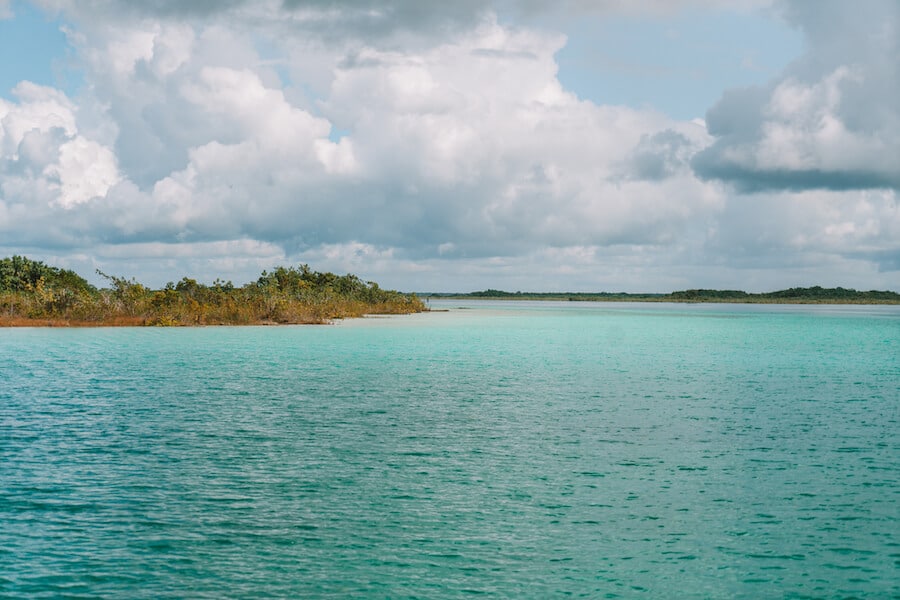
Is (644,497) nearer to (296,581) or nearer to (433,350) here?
(296,581)

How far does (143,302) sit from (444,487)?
80.0m

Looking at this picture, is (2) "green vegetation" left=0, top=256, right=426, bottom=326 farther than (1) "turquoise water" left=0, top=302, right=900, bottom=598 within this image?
Yes

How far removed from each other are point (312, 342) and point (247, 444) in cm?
4389

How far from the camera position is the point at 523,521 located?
51.9 feet

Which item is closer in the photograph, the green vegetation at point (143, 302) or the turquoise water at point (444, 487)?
the turquoise water at point (444, 487)

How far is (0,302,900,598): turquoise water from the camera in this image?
13.0 m

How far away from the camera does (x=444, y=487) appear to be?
60.2 ft

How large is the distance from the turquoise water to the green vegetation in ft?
164

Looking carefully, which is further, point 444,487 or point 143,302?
point 143,302

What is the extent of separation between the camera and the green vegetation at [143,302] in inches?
3413

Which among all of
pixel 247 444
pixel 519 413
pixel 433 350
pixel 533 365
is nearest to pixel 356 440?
pixel 247 444

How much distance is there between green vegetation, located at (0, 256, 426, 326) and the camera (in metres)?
86.7

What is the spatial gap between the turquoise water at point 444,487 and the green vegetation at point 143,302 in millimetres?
50069

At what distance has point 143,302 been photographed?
296 ft
